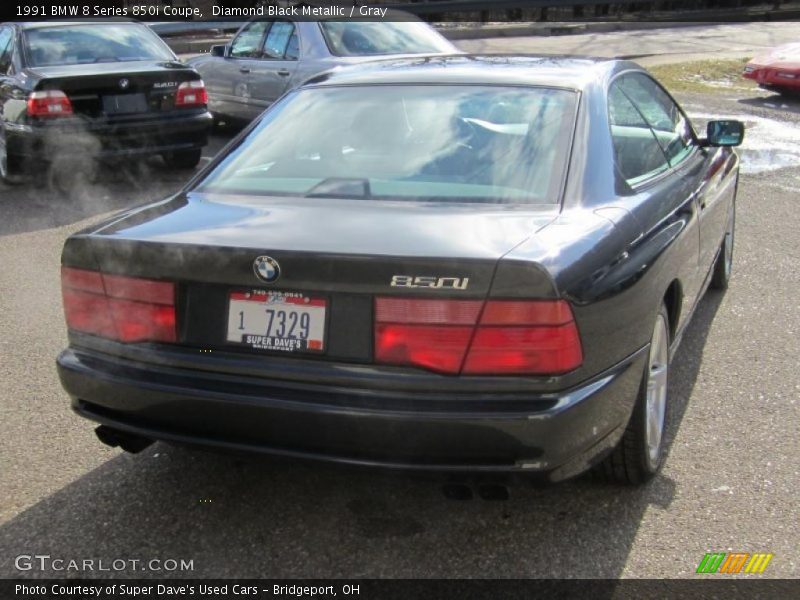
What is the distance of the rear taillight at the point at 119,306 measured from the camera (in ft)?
9.53

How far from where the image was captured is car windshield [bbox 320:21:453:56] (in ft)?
31.1

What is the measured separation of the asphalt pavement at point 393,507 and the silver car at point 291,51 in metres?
5.73

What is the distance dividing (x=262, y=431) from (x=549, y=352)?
0.87 meters

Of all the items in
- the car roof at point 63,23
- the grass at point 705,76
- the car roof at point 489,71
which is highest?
the car roof at point 489,71

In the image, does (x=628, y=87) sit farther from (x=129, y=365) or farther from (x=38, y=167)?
(x=38, y=167)

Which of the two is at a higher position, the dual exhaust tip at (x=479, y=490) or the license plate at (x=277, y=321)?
the license plate at (x=277, y=321)

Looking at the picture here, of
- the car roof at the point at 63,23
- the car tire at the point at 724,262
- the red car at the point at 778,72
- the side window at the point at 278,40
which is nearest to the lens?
the car tire at the point at 724,262

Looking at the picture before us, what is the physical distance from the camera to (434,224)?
2.89m

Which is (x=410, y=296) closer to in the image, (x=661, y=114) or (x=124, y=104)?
(x=661, y=114)

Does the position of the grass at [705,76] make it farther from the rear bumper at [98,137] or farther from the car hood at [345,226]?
the car hood at [345,226]

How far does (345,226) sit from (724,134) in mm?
2523

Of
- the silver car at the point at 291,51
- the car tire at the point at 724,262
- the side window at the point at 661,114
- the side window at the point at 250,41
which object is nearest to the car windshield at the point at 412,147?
the side window at the point at 661,114

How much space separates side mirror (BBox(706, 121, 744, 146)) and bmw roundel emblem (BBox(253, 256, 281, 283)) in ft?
9.03

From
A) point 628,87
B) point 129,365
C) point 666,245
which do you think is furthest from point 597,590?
point 628,87
